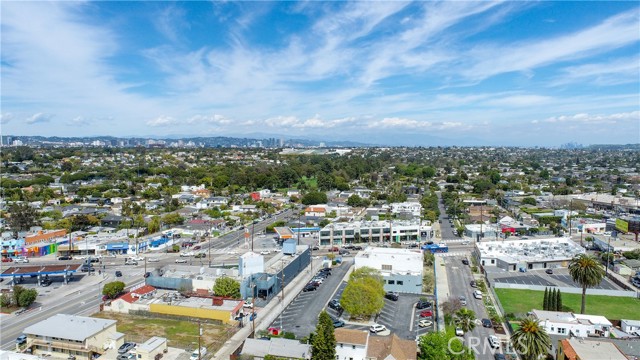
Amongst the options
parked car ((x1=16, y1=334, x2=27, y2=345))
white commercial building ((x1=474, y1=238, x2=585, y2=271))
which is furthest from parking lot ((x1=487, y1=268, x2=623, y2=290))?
parked car ((x1=16, y1=334, x2=27, y2=345))

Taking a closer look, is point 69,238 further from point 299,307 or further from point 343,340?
point 343,340

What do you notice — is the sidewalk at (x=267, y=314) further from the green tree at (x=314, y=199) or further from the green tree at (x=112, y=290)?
the green tree at (x=314, y=199)

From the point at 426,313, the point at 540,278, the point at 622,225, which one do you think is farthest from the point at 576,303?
the point at 622,225

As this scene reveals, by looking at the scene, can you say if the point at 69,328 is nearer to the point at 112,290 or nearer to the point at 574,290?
the point at 112,290

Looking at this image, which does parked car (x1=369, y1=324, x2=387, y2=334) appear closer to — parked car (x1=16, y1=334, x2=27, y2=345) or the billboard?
parked car (x1=16, y1=334, x2=27, y2=345)

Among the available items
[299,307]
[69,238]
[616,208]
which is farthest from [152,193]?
[616,208]

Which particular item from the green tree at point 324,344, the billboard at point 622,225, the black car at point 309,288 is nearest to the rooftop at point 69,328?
the green tree at point 324,344
